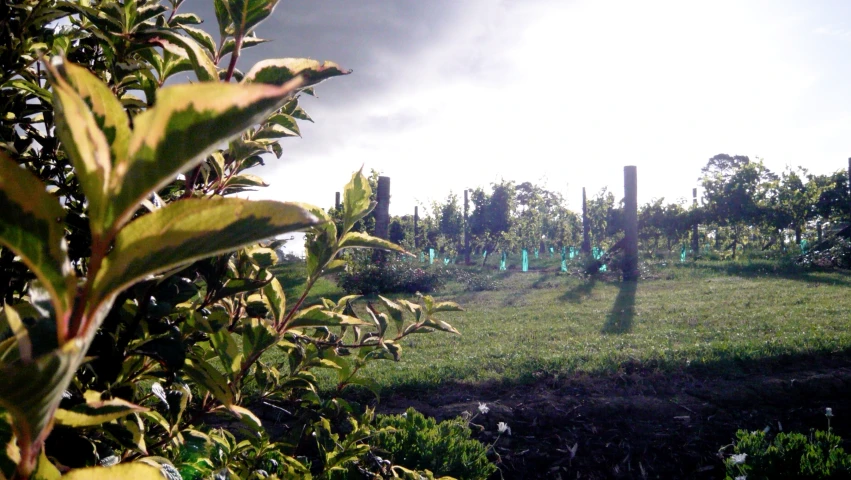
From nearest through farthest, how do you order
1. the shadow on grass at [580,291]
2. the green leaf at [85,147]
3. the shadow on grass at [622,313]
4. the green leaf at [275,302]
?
the green leaf at [85,147], the green leaf at [275,302], the shadow on grass at [622,313], the shadow on grass at [580,291]

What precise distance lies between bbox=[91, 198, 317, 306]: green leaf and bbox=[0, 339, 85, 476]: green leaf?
5 centimetres

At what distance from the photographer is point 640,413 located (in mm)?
3791

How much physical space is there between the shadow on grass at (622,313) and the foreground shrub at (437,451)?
4.39 m

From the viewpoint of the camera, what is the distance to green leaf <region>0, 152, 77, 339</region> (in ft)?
1.16

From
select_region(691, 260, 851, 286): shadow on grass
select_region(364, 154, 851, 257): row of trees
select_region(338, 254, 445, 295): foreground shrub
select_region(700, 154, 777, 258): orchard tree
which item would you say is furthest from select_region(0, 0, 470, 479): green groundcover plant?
select_region(700, 154, 777, 258): orchard tree

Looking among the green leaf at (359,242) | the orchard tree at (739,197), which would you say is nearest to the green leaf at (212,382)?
the green leaf at (359,242)

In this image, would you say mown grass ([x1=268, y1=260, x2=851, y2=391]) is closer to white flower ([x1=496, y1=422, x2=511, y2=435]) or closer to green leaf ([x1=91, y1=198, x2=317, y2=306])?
white flower ([x1=496, y1=422, x2=511, y2=435])

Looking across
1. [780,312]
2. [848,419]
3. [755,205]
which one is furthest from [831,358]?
[755,205]

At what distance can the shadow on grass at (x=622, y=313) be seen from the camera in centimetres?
681

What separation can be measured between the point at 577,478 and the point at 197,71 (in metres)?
3.03

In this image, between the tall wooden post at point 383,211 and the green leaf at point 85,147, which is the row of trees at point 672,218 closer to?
the tall wooden post at point 383,211

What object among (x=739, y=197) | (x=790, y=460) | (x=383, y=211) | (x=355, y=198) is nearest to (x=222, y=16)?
(x=355, y=198)

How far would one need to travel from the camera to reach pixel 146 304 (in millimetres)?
882

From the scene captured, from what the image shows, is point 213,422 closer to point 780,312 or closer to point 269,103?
point 269,103
